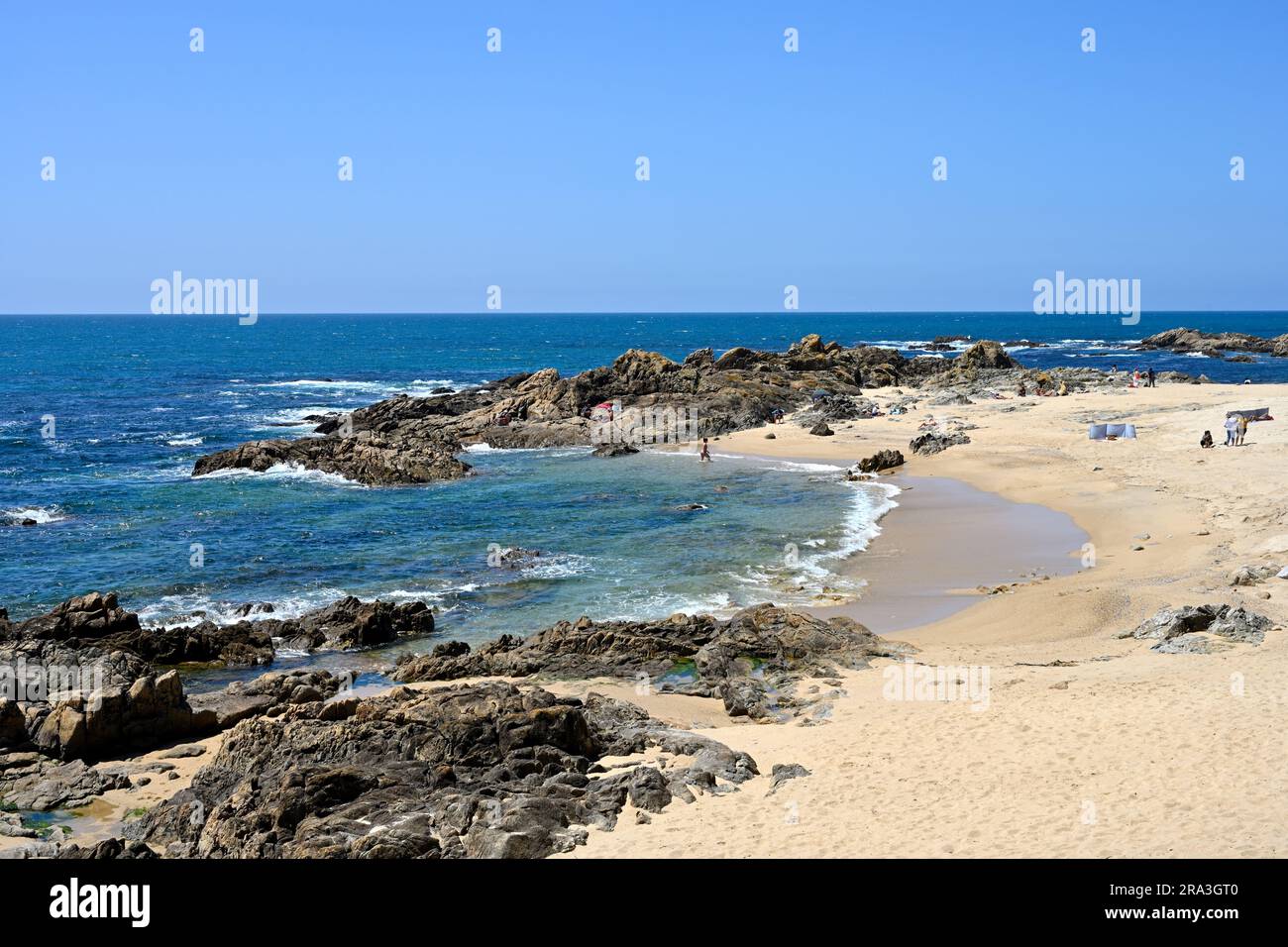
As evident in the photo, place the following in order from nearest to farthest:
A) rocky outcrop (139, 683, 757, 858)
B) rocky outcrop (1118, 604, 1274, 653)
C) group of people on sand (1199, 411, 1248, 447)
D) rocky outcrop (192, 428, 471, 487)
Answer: rocky outcrop (139, 683, 757, 858) < rocky outcrop (1118, 604, 1274, 653) < group of people on sand (1199, 411, 1248, 447) < rocky outcrop (192, 428, 471, 487)

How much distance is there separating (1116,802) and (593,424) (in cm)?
4359

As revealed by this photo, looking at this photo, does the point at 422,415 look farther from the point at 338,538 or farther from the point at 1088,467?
the point at 1088,467

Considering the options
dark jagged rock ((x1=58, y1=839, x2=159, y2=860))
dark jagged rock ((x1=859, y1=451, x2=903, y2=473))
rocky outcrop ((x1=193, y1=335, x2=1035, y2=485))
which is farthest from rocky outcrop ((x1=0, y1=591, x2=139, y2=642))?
dark jagged rock ((x1=859, y1=451, x2=903, y2=473))

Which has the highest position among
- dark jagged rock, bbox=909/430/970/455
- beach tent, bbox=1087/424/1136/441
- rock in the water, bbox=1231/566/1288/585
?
beach tent, bbox=1087/424/1136/441

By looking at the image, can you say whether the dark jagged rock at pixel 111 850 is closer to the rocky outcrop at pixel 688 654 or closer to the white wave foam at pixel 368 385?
the rocky outcrop at pixel 688 654

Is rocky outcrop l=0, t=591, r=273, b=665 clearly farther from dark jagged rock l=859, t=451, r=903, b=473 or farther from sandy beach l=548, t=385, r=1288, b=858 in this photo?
dark jagged rock l=859, t=451, r=903, b=473

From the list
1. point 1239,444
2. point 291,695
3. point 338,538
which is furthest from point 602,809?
point 1239,444

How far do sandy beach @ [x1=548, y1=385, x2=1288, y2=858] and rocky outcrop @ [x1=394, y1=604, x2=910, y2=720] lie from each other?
0.84 meters

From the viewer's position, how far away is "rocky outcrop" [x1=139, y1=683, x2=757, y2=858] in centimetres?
1064

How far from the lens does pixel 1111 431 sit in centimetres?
4372

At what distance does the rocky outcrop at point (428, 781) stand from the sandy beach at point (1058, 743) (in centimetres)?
62

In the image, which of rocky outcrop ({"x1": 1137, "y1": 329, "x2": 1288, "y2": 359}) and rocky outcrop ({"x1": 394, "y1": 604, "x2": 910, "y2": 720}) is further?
rocky outcrop ({"x1": 1137, "y1": 329, "x2": 1288, "y2": 359})

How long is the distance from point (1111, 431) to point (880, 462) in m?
11.2

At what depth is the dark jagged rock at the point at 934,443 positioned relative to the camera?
43.5 metres
